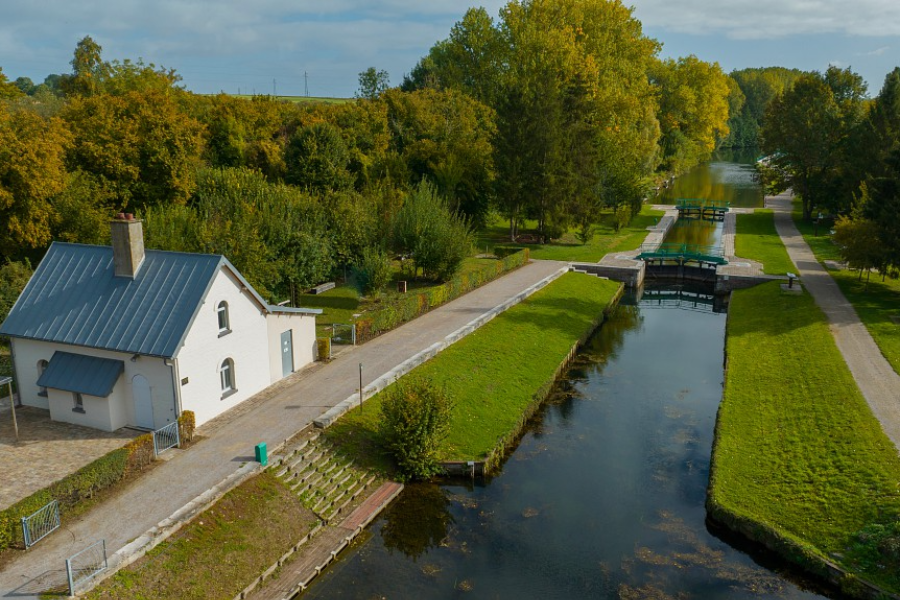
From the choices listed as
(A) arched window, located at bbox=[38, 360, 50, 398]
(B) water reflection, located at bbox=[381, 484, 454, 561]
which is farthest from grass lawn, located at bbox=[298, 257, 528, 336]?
(B) water reflection, located at bbox=[381, 484, 454, 561]

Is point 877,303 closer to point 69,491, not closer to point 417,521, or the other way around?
point 417,521

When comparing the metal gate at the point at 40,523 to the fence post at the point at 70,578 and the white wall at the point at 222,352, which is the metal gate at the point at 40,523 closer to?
the fence post at the point at 70,578

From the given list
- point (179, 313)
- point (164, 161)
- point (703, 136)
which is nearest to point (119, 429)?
point (179, 313)

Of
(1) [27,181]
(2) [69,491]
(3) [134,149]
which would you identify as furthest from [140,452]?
(3) [134,149]

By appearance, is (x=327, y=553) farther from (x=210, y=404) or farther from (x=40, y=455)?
(x=40, y=455)

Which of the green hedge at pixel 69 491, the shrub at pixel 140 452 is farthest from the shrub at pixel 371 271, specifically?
the green hedge at pixel 69 491

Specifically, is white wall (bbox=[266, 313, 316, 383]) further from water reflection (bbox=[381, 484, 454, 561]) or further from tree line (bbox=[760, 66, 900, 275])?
tree line (bbox=[760, 66, 900, 275])
